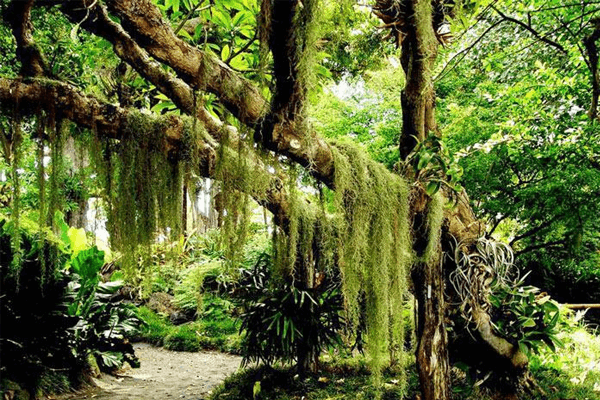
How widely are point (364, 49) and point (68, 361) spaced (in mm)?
5609

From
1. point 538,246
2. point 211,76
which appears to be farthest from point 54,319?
point 538,246

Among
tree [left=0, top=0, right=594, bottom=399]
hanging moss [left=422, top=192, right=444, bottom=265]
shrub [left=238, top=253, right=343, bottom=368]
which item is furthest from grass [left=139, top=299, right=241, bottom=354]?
hanging moss [left=422, top=192, right=444, bottom=265]

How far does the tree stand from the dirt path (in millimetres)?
2767

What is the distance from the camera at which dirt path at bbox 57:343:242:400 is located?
5305 millimetres

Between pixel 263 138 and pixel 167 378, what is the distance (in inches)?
191

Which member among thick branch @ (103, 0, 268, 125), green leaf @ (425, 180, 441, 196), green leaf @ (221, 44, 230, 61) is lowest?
green leaf @ (425, 180, 441, 196)

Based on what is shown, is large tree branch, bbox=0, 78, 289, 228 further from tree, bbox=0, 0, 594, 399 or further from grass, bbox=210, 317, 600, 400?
grass, bbox=210, 317, 600, 400

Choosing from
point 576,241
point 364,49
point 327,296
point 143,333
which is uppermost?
point 364,49

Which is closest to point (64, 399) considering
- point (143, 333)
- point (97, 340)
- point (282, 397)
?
point (97, 340)

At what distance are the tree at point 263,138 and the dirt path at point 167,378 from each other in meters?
2.77

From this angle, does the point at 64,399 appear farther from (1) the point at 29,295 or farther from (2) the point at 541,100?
(2) the point at 541,100

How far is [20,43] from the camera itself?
2.60 meters

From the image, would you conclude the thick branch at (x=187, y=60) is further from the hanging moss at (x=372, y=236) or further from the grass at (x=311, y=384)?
the grass at (x=311, y=384)

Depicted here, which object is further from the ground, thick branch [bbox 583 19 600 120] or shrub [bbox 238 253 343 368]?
thick branch [bbox 583 19 600 120]
